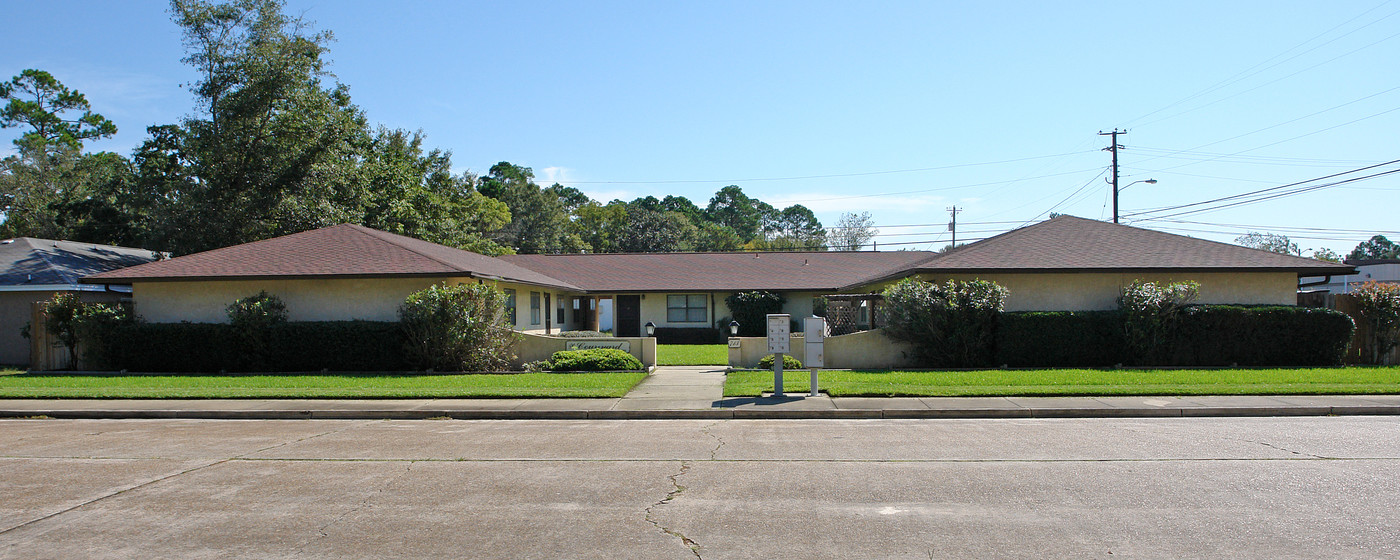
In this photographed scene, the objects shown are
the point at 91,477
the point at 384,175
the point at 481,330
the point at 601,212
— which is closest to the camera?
the point at 91,477

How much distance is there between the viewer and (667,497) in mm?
7086

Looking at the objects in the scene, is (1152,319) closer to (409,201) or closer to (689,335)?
(689,335)

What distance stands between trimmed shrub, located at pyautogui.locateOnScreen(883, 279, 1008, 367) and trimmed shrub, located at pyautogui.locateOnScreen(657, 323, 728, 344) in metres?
15.1

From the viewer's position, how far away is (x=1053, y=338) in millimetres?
19234

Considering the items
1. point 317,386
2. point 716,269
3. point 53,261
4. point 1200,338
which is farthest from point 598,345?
point 53,261

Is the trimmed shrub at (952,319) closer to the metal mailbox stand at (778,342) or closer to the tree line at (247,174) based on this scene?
the metal mailbox stand at (778,342)

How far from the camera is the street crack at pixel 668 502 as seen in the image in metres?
5.62

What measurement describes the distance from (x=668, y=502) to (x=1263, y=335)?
1817 centimetres

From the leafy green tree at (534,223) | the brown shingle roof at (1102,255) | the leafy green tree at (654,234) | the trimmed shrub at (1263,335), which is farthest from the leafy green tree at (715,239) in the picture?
the trimmed shrub at (1263,335)

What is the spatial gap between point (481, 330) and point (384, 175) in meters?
16.7

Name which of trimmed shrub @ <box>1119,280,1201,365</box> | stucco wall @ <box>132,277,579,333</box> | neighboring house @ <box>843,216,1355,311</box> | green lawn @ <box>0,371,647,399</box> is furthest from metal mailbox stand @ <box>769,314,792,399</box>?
trimmed shrub @ <box>1119,280,1201,365</box>

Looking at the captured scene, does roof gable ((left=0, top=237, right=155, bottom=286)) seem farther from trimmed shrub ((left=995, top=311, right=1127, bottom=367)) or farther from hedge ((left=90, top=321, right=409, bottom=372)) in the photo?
trimmed shrub ((left=995, top=311, right=1127, bottom=367))

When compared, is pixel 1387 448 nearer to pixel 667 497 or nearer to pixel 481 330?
pixel 667 497

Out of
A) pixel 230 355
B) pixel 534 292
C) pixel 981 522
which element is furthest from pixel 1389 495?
pixel 534 292
